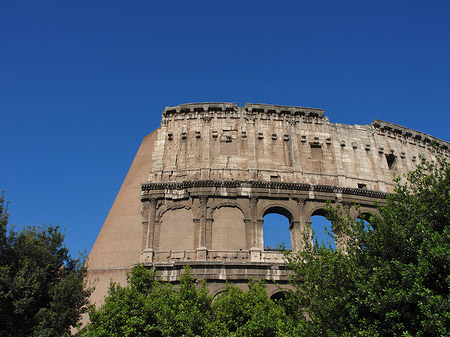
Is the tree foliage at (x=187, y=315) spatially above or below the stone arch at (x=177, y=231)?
below

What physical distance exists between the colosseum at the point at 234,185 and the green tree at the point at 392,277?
727cm

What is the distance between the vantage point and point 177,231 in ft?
71.9

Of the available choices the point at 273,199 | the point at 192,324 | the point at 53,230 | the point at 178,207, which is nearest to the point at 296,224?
the point at 273,199

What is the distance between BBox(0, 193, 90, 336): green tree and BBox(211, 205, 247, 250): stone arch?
7295 mm

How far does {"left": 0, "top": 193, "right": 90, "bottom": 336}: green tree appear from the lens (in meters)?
14.9

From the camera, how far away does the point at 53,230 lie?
57.8 ft

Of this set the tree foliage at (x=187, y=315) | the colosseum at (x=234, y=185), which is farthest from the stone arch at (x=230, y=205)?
the tree foliage at (x=187, y=315)

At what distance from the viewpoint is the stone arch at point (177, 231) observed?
21.5m

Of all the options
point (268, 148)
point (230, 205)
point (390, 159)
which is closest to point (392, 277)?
point (230, 205)

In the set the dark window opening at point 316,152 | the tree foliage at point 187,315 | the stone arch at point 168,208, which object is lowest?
the tree foliage at point 187,315

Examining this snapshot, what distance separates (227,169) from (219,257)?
5.38 meters

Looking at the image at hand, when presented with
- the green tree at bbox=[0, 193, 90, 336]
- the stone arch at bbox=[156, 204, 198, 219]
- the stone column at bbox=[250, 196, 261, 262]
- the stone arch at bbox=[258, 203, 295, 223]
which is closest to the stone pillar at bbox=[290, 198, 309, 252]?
the stone arch at bbox=[258, 203, 295, 223]

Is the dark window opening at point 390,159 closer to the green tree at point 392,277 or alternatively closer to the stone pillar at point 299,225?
the stone pillar at point 299,225

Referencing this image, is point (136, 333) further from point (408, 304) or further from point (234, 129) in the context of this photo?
point (234, 129)
